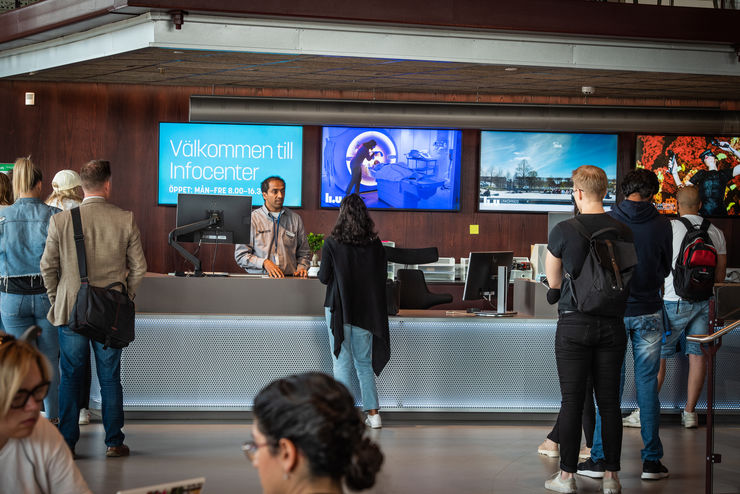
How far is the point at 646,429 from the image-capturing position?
14.4 feet

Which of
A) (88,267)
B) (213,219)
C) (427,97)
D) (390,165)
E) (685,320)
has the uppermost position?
(427,97)

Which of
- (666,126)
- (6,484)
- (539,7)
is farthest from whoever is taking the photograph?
(666,126)

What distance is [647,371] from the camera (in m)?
4.34

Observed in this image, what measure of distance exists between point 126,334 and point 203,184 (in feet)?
14.6

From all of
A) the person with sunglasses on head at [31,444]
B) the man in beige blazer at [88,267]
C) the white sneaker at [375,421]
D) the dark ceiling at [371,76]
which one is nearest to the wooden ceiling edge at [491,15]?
the dark ceiling at [371,76]

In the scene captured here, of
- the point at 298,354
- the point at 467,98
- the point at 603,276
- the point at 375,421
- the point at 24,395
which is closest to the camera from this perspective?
the point at 24,395

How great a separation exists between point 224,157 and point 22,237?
4.03 meters

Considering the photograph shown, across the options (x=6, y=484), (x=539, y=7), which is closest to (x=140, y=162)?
(x=539, y=7)

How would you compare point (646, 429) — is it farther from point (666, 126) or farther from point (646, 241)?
point (666, 126)

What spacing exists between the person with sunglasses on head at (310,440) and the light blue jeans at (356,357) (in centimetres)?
396

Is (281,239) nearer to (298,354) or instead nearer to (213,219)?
(213,219)

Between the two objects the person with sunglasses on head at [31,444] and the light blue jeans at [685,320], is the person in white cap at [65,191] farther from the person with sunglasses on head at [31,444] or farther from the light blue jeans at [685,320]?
the light blue jeans at [685,320]

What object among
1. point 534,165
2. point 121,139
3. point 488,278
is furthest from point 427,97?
point 488,278

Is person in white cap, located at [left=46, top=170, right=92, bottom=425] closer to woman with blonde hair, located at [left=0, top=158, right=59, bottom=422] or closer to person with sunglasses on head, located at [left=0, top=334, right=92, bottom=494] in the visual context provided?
woman with blonde hair, located at [left=0, top=158, right=59, bottom=422]
